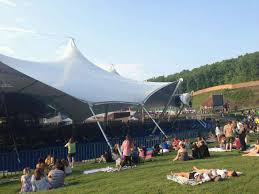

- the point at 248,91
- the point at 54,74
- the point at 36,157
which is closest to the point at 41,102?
the point at 54,74

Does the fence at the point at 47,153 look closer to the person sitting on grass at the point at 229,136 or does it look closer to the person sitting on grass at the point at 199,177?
the person sitting on grass at the point at 229,136

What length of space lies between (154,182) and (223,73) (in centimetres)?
13741

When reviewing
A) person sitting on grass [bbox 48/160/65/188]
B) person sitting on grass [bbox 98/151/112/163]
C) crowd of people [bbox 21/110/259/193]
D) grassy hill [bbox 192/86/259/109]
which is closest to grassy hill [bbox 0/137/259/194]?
person sitting on grass [bbox 48/160/65/188]

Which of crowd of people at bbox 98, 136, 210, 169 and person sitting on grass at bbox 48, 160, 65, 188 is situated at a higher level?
crowd of people at bbox 98, 136, 210, 169

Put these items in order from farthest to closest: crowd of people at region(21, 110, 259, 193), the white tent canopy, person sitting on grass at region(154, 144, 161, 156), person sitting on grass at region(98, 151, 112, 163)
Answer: the white tent canopy → person sitting on grass at region(154, 144, 161, 156) → person sitting on grass at region(98, 151, 112, 163) → crowd of people at region(21, 110, 259, 193)

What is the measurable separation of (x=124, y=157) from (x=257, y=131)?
17135 mm

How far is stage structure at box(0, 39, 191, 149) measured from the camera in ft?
75.6

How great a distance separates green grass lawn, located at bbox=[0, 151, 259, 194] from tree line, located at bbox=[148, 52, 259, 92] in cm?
11498

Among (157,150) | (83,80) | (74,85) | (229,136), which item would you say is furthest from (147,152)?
(83,80)

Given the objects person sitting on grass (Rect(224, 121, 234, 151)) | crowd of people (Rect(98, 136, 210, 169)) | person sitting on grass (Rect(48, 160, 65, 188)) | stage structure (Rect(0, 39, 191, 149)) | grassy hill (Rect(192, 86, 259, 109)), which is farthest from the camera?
grassy hill (Rect(192, 86, 259, 109))

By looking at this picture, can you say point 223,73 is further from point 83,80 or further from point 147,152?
point 147,152

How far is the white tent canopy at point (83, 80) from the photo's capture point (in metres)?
23.3

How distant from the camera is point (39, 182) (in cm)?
1264

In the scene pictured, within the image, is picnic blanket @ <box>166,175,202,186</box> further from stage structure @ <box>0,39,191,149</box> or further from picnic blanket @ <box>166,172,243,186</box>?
stage structure @ <box>0,39,191,149</box>
